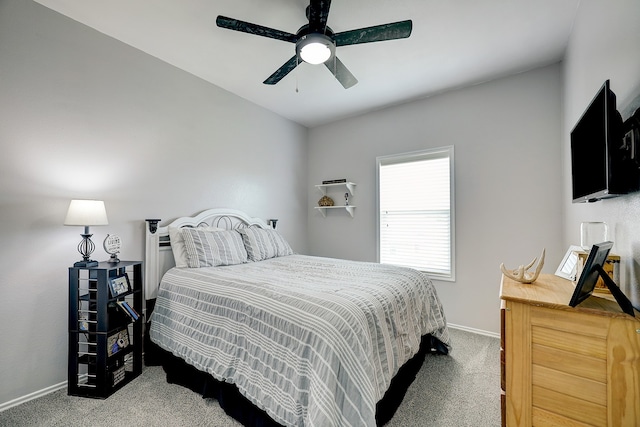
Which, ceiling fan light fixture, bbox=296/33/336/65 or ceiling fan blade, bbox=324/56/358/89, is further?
ceiling fan blade, bbox=324/56/358/89

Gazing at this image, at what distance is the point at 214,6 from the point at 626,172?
8.91ft

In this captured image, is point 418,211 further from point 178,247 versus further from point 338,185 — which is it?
point 178,247

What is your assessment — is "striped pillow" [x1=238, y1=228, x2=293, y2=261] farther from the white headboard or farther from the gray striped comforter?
the gray striped comforter

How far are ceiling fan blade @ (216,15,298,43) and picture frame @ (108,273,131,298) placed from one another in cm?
200

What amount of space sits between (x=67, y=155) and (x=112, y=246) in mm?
809

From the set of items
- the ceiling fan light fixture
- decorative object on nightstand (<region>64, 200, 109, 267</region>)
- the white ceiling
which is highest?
the white ceiling

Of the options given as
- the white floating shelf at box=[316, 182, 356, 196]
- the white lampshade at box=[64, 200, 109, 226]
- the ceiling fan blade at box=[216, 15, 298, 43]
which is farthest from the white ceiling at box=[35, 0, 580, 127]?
A: the white lampshade at box=[64, 200, 109, 226]

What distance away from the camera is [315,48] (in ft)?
5.92

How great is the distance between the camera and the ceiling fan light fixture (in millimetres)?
1744

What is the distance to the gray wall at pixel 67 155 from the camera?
6.21 feet

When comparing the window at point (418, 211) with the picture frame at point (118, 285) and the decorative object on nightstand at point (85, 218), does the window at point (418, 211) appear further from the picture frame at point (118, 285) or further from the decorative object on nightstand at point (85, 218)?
the decorative object on nightstand at point (85, 218)

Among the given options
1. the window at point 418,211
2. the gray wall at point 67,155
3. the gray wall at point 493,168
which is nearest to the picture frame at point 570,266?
the gray wall at point 493,168

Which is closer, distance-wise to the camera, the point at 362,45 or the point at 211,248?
the point at 362,45

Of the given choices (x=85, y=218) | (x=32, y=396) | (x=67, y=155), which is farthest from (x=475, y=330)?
(x=67, y=155)
